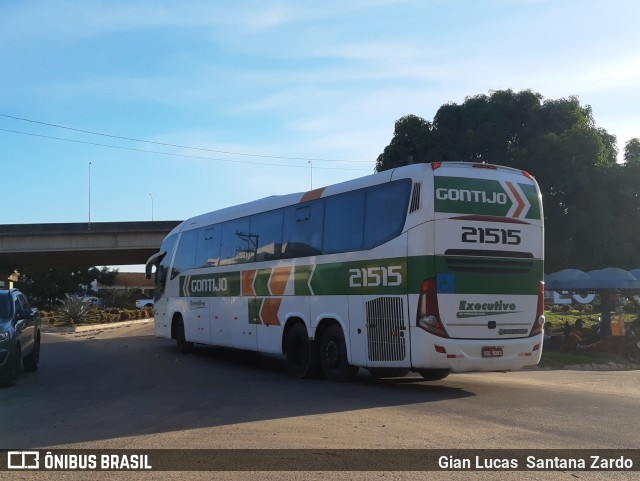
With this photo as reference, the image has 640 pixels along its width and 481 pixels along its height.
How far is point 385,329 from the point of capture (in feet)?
41.1

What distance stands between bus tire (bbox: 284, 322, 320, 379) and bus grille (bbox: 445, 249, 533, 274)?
12.5 feet

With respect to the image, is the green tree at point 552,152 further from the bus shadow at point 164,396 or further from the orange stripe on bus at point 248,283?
the orange stripe on bus at point 248,283

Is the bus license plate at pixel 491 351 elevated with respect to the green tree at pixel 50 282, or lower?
lower

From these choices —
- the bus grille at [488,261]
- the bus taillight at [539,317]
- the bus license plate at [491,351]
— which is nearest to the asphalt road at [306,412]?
the bus license plate at [491,351]

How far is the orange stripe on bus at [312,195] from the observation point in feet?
48.4

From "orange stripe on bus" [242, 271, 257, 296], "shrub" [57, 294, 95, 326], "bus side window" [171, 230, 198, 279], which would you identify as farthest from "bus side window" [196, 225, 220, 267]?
"shrub" [57, 294, 95, 326]

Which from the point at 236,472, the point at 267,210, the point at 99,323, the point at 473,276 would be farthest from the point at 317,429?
the point at 99,323

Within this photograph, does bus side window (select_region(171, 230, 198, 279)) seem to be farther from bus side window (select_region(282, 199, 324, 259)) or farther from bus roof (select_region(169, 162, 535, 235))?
bus side window (select_region(282, 199, 324, 259))

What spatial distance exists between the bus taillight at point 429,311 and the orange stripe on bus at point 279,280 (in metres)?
4.20

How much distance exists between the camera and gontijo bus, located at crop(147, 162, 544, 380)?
1195 cm

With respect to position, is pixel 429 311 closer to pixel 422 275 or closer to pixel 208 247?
pixel 422 275

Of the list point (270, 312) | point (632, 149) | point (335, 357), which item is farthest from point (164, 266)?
point (632, 149)

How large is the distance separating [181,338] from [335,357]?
8.87m

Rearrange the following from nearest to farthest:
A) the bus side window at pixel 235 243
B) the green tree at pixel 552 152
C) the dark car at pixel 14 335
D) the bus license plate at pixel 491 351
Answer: the bus license plate at pixel 491 351
the dark car at pixel 14 335
the bus side window at pixel 235 243
the green tree at pixel 552 152
